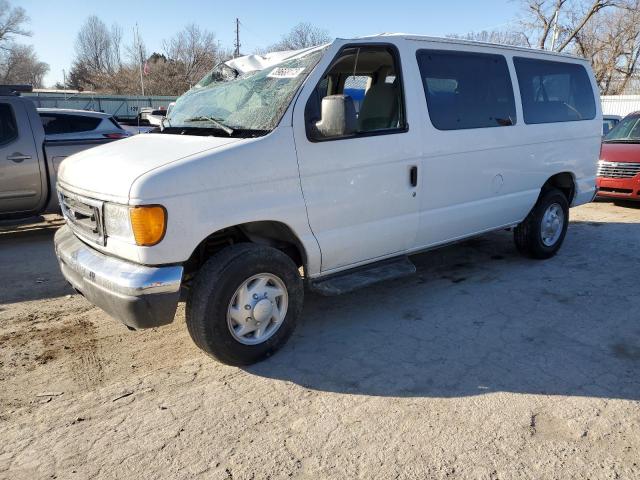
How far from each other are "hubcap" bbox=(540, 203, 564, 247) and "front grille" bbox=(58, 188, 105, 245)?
4.61 meters

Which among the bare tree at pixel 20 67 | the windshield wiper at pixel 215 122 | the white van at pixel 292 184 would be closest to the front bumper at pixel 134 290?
the white van at pixel 292 184

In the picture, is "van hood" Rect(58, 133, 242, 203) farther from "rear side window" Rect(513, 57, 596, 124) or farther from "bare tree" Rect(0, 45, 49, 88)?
"bare tree" Rect(0, 45, 49, 88)

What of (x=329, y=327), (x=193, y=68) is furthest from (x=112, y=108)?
(x=329, y=327)

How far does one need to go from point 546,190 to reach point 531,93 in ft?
3.74

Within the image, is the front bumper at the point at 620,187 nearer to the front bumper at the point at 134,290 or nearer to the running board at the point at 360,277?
the running board at the point at 360,277

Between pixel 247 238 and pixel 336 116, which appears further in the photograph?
pixel 247 238

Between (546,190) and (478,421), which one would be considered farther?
(546,190)

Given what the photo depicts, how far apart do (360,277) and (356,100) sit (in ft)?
5.15

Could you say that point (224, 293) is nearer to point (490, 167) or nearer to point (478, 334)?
point (478, 334)

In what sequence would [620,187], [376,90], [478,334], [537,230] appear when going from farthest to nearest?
[620,187] → [537,230] → [376,90] → [478,334]

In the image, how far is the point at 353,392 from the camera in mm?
3154

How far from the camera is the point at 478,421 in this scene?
285 centimetres

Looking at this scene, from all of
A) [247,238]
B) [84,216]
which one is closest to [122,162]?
[84,216]

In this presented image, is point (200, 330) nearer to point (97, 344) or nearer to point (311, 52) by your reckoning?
point (97, 344)
